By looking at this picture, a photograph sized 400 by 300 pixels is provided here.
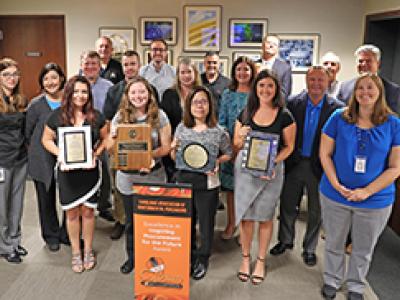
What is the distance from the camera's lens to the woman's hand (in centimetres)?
233

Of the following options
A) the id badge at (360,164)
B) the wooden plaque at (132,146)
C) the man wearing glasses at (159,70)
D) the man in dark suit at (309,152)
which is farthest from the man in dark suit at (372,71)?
the wooden plaque at (132,146)

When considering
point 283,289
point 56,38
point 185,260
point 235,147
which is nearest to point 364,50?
point 235,147

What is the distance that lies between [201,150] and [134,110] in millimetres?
517

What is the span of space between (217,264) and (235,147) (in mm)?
960

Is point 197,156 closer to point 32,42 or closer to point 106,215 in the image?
point 106,215

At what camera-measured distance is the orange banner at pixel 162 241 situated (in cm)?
234

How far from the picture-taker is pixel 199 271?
2.87 metres

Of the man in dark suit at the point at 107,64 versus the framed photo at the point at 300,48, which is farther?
the framed photo at the point at 300,48

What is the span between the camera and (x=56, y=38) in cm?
572

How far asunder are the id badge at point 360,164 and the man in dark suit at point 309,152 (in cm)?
47

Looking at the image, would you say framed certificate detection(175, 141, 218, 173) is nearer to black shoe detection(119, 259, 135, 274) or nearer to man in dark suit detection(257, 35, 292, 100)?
black shoe detection(119, 259, 135, 274)

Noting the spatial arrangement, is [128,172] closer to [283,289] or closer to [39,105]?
[39,105]

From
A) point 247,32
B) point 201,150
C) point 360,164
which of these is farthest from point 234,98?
point 247,32

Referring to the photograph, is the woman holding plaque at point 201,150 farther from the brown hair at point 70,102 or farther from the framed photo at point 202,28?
the framed photo at point 202,28
